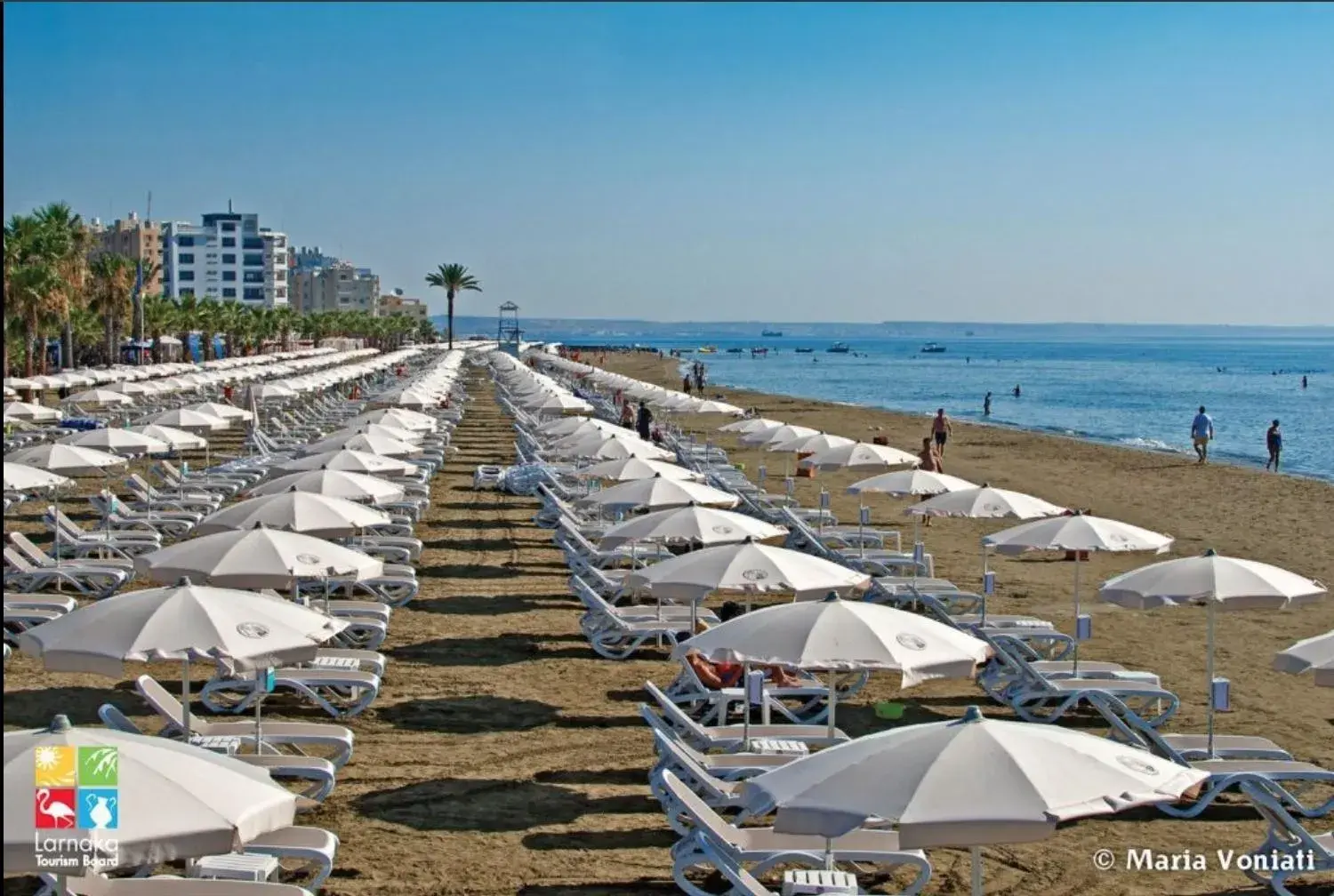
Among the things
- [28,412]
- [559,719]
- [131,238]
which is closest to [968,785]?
[559,719]

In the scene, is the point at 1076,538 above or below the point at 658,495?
above

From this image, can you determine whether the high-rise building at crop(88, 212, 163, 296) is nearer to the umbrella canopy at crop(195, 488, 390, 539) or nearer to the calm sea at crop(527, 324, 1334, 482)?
the calm sea at crop(527, 324, 1334, 482)

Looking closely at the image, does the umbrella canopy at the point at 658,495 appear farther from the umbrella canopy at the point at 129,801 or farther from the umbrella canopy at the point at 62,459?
the umbrella canopy at the point at 129,801

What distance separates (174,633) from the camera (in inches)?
298

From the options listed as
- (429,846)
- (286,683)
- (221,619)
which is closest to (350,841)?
(429,846)

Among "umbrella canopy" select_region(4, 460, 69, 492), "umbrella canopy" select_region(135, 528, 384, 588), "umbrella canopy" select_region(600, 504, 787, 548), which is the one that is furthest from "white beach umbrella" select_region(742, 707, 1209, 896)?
"umbrella canopy" select_region(4, 460, 69, 492)

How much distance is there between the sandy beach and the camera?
24.9 ft

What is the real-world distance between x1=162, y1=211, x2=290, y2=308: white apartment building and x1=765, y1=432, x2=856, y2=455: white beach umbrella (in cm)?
14883

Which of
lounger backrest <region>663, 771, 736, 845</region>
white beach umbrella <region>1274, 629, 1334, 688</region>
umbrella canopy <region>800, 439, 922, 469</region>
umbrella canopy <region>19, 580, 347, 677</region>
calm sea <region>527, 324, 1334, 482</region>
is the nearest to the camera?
lounger backrest <region>663, 771, 736, 845</region>

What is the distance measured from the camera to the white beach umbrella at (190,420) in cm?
2347

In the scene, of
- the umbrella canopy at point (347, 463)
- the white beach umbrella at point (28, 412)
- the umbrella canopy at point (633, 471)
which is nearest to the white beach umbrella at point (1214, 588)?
the umbrella canopy at point (633, 471)

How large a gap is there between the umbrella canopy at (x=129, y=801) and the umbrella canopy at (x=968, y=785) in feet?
5.89

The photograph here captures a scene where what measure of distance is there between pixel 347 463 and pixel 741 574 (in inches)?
306

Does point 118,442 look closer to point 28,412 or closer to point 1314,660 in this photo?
point 28,412
